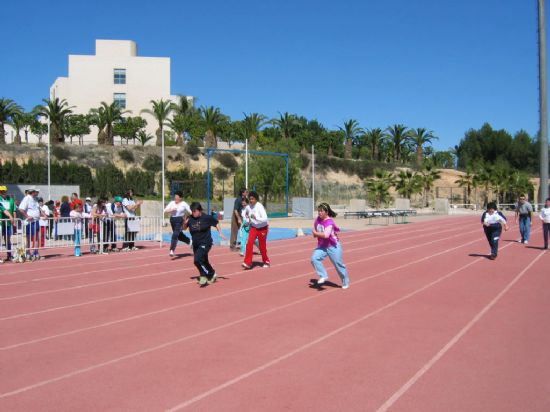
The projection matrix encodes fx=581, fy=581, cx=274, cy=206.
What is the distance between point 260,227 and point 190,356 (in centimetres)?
732

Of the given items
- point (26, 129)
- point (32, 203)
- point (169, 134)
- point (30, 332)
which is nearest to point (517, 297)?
point (30, 332)

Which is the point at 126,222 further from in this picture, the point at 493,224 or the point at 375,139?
the point at 375,139

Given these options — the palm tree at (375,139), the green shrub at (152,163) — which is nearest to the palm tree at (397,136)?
the palm tree at (375,139)

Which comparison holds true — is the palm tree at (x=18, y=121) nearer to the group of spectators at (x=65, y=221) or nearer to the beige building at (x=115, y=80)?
the beige building at (x=115, y=80)

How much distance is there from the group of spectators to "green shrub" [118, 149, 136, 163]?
4958 cm

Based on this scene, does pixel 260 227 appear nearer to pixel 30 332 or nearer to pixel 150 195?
pixel 30 332

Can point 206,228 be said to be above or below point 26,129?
below

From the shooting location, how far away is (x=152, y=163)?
67.2 meters

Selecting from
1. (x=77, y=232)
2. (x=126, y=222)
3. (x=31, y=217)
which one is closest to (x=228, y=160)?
(x=126, y=222)

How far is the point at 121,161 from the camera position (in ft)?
220

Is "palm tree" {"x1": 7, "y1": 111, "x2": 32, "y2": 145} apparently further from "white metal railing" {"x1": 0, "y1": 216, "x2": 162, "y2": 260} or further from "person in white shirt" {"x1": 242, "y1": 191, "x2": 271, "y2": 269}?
"person in white shirt" {"x1": 242, "y1": 191, "x2": 271, "y2": 269}

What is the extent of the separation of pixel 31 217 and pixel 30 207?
0.37 meters

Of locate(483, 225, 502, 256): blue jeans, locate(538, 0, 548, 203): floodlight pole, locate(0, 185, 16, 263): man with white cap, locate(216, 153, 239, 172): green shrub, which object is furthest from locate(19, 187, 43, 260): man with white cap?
locate(216, 153, 239, 172): green shrub

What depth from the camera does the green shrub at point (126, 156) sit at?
67.2 meters
